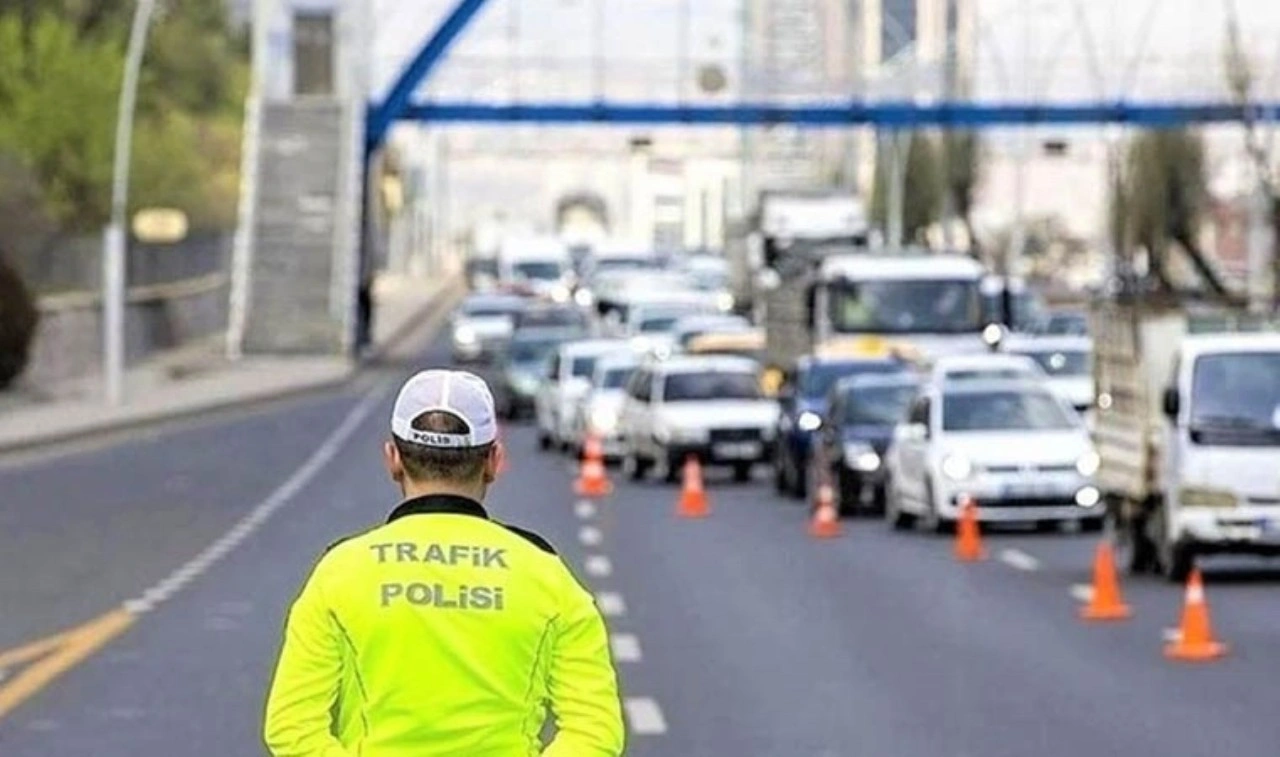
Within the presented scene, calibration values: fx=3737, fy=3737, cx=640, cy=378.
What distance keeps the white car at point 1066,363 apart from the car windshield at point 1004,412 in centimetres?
1356

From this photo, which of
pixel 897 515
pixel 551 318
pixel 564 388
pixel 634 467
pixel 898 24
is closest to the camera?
pixel 897 515

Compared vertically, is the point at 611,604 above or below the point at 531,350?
above

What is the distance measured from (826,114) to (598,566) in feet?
241

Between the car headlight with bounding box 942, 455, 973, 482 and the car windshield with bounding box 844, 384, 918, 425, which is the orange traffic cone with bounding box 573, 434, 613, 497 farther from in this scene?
the car headlight with bounding box 942, 455, 973, 482

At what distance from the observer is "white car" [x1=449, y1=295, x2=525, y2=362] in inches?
3282

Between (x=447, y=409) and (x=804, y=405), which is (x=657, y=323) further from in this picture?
(x=447, y=409)

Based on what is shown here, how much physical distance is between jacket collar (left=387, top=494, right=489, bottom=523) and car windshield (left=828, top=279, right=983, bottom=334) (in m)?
44.8

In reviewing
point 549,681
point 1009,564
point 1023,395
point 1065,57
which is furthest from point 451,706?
point 1065,57

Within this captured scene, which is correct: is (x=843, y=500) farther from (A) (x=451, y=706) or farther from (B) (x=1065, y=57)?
(B) (x=1065, y=57)

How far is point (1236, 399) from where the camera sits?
87.6 ft

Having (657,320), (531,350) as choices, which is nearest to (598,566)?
(531,350)

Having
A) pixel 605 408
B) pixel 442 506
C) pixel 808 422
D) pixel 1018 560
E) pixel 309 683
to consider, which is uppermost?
pixel 442 506

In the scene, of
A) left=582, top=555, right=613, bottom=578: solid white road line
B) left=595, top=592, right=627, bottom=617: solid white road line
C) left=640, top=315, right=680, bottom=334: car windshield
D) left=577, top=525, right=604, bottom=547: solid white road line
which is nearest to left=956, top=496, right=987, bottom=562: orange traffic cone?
left=582, top=555, right=613, bottom=578: solid white road line

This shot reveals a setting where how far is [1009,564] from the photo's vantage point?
2947cm
